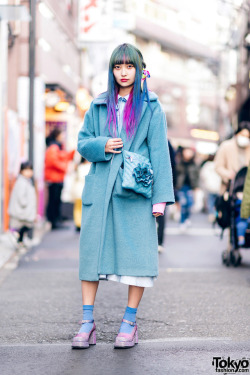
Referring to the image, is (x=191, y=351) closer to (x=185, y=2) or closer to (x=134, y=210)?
(x=134, y=210)

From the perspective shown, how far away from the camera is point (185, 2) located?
5594 centimetres

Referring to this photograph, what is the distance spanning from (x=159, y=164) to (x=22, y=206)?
19.1 feet

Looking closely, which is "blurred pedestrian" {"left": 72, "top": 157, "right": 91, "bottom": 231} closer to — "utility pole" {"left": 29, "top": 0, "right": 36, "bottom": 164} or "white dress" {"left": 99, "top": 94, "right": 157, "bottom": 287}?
"utility pole" {"left": 29, "top": 0, "right": 36, "bottom": 164}

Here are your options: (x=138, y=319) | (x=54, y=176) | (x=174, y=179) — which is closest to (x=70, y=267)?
(x=174, y=179)

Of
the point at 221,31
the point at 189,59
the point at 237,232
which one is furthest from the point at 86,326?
the point at 189,59

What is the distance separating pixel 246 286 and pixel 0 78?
6.15 meters

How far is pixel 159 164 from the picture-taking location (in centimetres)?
428

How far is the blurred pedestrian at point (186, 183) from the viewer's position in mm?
13742

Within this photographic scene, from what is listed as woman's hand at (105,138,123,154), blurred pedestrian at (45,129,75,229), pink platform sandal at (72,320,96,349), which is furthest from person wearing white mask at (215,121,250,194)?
blurred pedestrian at (45,129,75,229)

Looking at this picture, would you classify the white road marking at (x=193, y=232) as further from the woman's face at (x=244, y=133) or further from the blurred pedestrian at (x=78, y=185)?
the woman's face at (x=244, y=133)

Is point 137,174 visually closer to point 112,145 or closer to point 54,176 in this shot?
point 112,145

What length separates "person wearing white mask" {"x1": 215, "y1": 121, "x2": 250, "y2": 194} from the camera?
28.8 feet

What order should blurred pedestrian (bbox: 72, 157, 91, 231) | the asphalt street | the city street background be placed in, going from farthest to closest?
blurred pedestrian (bbox: 72, 157, 91, 231), the city street background, the asphalt street

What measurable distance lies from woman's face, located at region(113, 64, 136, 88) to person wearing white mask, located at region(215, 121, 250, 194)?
464 centimetres
